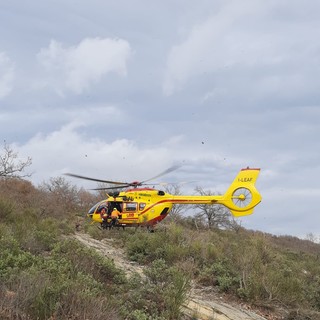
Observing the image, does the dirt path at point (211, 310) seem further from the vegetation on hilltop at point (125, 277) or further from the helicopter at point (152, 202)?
the helicopter at point (152, 202)

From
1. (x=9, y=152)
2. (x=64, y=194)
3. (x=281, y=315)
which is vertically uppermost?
(x=9, y=152)

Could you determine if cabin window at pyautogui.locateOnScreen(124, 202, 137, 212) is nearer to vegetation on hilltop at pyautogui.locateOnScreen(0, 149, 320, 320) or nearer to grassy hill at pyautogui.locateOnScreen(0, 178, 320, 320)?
vegetation on hilltop at pyautogui.locateOnScreen(0, 149, 320, 320)

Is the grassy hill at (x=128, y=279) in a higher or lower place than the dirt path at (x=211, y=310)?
higher

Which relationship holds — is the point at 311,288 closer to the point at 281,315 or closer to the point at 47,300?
the point at 281,315

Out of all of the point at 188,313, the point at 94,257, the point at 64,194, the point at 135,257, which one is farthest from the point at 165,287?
the point at 64,194

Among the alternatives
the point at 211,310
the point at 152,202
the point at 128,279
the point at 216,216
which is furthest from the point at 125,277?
the point at 216,216

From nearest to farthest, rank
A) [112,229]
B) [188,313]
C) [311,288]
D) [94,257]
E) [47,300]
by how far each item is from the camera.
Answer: [47,300] → [188,313] → [94,257] → [311,288] → [112,229]

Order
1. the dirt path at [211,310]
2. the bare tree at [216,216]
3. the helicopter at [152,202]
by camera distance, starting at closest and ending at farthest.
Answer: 1. the dirt path at [211,310]
2. the helicopter at [152,202]
3. the bare tree at [216,216]

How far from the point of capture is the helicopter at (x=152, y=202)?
19281 millimetres

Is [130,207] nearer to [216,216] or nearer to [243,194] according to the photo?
[243,194]

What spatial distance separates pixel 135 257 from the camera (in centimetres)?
1316

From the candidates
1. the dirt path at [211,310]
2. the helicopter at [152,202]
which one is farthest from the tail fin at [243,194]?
the dirt path at [211,310]

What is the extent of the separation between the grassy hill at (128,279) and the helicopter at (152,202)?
1859mm

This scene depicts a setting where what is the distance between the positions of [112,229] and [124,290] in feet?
A: 38.0
